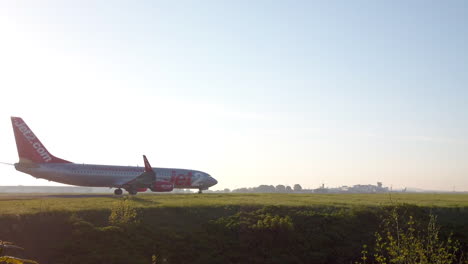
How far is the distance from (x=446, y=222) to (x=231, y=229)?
18.6m

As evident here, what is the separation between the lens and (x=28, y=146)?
176 feet

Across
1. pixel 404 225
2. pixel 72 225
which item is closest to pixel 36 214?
pixel 72 225

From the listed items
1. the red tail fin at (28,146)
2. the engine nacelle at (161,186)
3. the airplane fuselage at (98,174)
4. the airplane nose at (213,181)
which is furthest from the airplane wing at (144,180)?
the airplane nose at (213,181)

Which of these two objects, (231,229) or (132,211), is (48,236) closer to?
(132,211)

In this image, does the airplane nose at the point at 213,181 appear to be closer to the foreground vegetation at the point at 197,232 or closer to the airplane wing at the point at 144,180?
the airplane wing at the point at 144,180

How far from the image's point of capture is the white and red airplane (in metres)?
53.4

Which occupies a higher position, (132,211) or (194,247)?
(132,211)

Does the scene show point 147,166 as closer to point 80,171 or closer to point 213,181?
point 80,171

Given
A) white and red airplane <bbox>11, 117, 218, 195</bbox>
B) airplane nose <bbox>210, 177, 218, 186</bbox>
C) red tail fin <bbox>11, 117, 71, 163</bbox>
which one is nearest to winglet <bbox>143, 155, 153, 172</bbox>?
white and red airplane <bbox>11, 117, 218, 195</bbox>

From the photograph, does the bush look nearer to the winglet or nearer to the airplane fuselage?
the winglet

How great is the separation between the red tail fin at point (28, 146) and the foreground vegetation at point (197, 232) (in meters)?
22.9

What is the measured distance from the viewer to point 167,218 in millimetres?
31578

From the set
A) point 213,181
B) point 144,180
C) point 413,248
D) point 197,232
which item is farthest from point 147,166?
point 413,248

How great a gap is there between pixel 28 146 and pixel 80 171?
711 cm
